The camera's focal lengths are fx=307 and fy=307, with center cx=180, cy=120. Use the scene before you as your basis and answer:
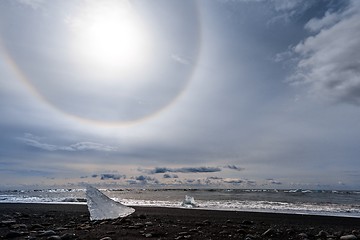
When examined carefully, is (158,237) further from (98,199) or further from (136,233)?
(98,199)

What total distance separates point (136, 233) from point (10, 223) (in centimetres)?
749

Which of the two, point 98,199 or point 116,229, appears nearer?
point 116,229

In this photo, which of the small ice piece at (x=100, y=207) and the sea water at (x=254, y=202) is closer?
the small ice piece at (x=100, y=207)

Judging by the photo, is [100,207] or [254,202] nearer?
[100,207]

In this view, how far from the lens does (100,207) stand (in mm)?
17188

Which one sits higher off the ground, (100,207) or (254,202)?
(254,202)

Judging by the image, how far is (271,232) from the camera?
41.6 feet

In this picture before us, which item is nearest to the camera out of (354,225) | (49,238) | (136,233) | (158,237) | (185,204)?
(49,238)

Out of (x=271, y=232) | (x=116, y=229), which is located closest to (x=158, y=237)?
(x=116, y=229)

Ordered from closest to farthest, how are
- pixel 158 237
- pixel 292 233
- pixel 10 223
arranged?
pixel 158 237
pixel 292 233
pixel 10 223

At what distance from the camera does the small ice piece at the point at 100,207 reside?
1672 cm

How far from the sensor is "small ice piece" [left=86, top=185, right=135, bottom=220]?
54.9 feet

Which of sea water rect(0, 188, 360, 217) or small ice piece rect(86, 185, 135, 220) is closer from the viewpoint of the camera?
small ice piece rect(86, 185, 135, 220)

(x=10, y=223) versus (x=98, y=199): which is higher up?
(x=98, y=199)
